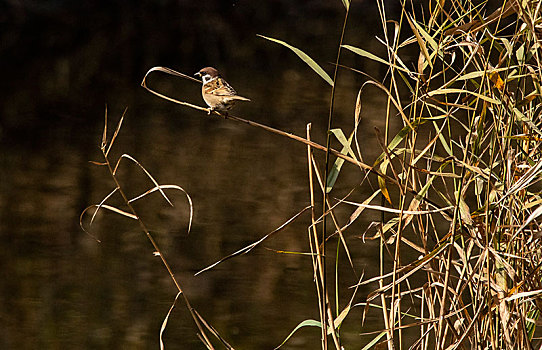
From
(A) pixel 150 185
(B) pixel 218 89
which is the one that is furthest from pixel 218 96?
(A) pixel 150 185

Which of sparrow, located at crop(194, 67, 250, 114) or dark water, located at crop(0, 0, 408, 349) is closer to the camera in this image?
sparrow, located at crop(194, 67, 250, 114)

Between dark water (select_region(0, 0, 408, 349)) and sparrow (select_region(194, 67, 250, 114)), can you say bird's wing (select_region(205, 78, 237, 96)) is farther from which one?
dark water (select_region(0, 0, 408, 349))

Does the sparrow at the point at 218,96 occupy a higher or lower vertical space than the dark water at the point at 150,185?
higher

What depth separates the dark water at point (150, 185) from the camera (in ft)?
12.3

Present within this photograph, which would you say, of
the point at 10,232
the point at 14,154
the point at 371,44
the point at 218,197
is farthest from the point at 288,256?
the point at 371,44

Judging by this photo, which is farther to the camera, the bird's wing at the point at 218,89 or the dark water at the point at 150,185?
the dark water at the point at 150,185

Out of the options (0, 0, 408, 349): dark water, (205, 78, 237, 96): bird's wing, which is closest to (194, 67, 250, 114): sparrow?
(205, 78, 237, 96): bird's wing

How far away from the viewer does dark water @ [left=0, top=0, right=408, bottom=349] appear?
3.75m

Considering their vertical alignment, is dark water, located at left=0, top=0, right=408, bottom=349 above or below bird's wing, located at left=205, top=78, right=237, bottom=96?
below

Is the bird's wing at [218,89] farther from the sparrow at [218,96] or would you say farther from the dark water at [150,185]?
the dark water at [150,185]

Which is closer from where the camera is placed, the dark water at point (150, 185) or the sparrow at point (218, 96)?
the sparrow at point (218, 96)

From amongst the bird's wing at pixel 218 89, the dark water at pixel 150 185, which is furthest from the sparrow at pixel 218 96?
the dark water at pixel 150 185

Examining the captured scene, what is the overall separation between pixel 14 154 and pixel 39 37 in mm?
3961

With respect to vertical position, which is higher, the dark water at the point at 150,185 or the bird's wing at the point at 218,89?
the bird's wing at the point at 218,89
